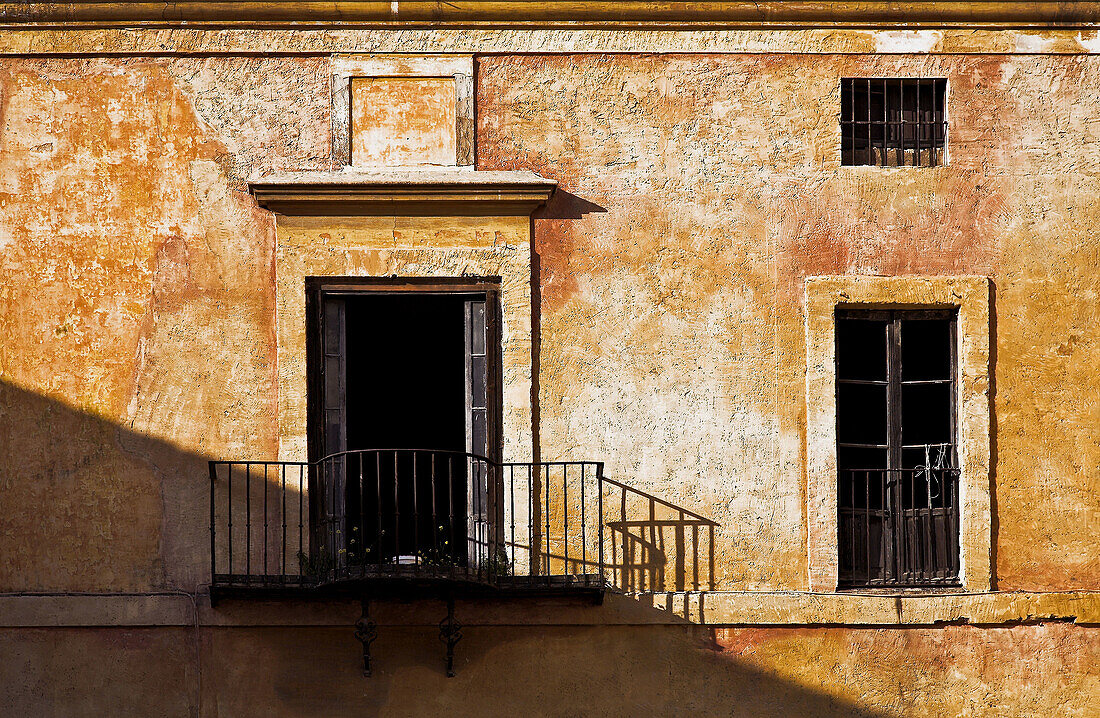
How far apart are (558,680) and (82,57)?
5.12 m

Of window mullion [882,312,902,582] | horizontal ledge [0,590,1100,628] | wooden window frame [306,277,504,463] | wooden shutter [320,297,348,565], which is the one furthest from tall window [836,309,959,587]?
wooden shutter [320,297,348,565]

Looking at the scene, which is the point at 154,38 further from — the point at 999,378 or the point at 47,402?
the point at 999,378

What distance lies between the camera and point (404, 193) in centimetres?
807

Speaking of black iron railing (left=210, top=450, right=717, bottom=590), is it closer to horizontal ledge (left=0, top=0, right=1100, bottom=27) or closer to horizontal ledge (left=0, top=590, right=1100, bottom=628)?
horizontal ledge (left=0, top=590, right=1100, bottom=628)

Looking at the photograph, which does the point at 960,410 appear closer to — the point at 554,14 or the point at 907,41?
the point at 907,41

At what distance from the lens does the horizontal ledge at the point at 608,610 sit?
800cm

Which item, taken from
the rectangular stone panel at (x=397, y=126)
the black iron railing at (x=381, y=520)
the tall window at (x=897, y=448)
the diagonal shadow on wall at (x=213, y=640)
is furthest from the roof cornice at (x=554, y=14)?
the black iron railing at (x=381, y=520)

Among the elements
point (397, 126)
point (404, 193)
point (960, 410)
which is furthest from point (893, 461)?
point (397, 126)

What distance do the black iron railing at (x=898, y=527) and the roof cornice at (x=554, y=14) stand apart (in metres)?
3.02

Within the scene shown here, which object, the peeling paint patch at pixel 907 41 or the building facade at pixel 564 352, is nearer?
the building facade at pixel 564 352

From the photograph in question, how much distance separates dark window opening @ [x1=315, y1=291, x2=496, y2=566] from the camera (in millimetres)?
8164

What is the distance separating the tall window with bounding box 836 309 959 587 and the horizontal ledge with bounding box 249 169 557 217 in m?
2.28

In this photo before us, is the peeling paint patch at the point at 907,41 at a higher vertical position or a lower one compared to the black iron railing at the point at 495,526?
higher

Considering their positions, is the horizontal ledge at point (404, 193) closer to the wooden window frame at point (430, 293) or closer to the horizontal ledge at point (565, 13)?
the wooden window frame at point (430, 293)
